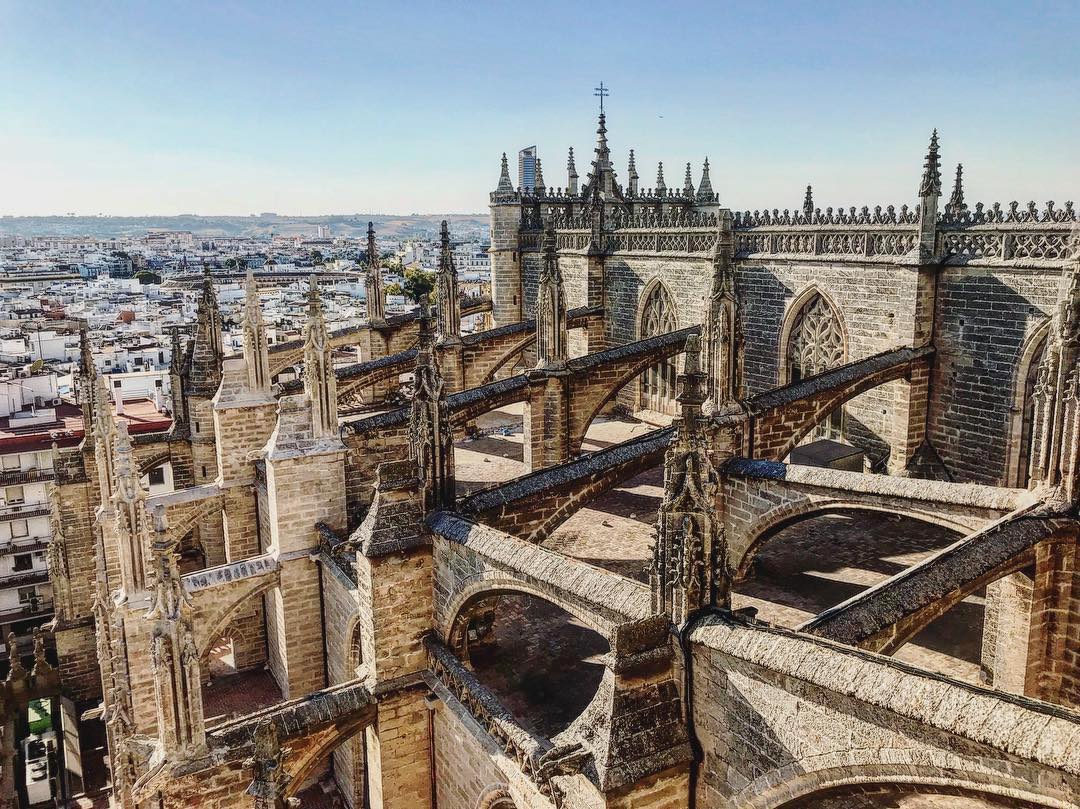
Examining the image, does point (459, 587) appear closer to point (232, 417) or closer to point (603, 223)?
point (232, 417)

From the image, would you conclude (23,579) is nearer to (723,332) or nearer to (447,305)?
(447,305)

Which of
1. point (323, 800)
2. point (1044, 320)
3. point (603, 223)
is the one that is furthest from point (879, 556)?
point (603, 223)

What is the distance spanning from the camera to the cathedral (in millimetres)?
8211

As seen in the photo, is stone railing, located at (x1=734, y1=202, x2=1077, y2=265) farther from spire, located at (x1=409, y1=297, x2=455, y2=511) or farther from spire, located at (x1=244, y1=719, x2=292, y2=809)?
spire, located at (x1=244, y1=719, x2=292, y2=809)

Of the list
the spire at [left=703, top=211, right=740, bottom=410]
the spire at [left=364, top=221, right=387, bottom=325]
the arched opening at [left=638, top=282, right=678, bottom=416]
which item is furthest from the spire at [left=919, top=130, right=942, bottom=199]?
the spire at [left=364, top=221, right=387, bottom=325]

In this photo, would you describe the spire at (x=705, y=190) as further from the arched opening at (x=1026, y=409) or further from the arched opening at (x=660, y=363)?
the arched opening at (x=1026, y=409)

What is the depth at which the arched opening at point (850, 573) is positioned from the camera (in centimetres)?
1362

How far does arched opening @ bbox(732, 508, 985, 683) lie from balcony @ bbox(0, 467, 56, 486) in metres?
34.1

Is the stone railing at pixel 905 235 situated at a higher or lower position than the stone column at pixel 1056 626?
higher

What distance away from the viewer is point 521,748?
33.2 feet

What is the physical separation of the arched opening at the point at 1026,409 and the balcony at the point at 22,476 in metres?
37.7

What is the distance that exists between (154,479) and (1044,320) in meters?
38.2

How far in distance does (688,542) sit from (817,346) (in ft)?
48.3

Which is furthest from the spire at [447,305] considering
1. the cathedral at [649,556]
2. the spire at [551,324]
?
the spire at [551,324]
